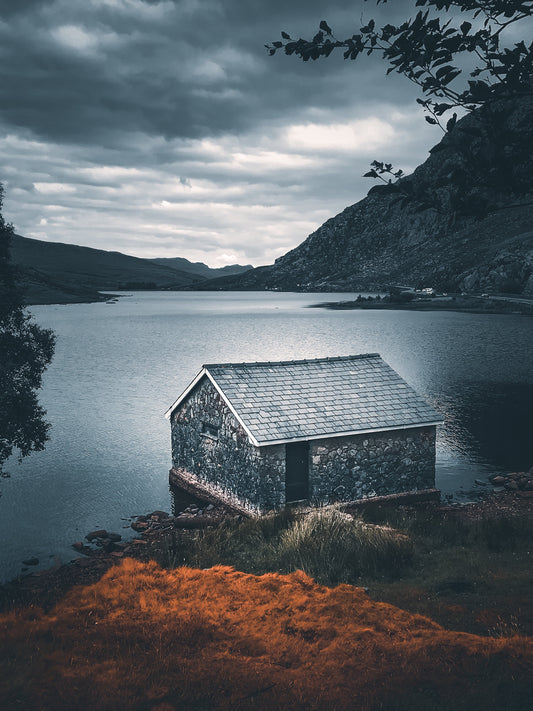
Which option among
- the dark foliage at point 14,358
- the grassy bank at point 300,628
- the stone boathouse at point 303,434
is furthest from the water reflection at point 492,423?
the dark foliage at point 14,358

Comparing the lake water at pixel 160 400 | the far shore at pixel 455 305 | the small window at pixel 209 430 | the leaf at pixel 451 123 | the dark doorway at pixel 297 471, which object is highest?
the leaf at pixel 451 123

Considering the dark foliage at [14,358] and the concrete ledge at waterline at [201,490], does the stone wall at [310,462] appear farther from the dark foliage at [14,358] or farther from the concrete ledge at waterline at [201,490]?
the dark foliage at [14,358]

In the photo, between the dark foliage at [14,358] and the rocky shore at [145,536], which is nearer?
the rocky shore at [145,536]

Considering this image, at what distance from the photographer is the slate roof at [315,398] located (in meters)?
21.1

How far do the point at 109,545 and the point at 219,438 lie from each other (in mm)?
5342

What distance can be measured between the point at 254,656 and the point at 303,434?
1083 centimetres

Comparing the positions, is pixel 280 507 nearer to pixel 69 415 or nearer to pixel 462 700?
pixel 462 700

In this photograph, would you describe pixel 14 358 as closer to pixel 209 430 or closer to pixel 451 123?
pixel 209 430

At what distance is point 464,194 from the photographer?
798 cm

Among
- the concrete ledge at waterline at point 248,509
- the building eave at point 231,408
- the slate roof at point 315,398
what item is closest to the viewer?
the building eave at point 231,408

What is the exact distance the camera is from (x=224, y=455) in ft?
74.3

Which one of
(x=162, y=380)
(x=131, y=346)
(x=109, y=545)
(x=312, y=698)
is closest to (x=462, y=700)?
(x=312, y=698)

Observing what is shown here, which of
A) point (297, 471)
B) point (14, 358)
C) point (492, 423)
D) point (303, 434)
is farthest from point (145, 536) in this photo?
point (492, 423)

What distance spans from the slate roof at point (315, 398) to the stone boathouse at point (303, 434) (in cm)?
4
